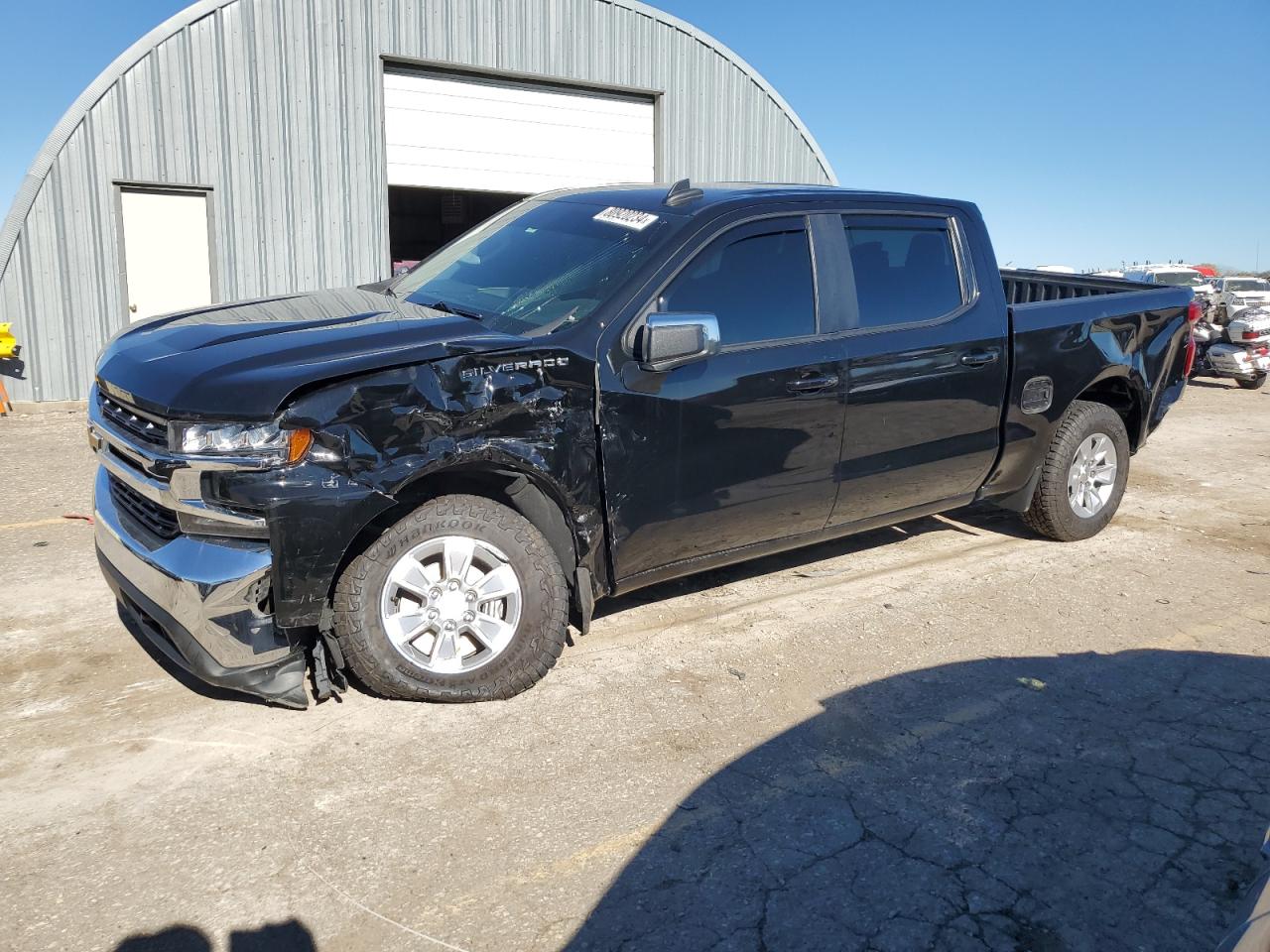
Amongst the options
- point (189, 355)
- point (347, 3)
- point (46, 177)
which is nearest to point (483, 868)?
point (189, 355)

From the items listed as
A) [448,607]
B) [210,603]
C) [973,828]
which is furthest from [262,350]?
[973,828]

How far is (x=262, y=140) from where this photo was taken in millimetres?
11719

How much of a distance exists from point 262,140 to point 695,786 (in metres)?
11.0

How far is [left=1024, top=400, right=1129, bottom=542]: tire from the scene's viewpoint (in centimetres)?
552

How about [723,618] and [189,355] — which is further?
[723,618]

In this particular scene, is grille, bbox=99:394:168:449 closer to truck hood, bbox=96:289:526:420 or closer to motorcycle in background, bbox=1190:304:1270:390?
truck hood, bbox=96:289:526:420

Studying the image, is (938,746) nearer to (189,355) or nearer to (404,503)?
(404,503)

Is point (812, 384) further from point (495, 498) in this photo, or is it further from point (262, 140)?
point (262, 140)

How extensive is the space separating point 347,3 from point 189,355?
10306 millimetres

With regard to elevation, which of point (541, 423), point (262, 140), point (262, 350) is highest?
point (262, 140)

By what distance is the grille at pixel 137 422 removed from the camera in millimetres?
3202

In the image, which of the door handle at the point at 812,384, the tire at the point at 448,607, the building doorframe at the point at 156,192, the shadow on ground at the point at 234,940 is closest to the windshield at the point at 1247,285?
the building doorframe at the point at 156,192

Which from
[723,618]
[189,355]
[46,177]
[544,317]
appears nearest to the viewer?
[189,355]

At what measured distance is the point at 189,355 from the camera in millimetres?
3334
